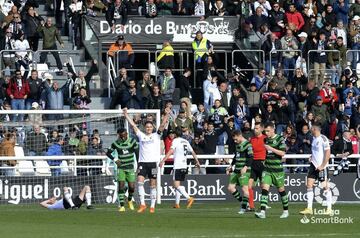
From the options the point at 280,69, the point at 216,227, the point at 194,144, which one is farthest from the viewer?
the point at 280,69

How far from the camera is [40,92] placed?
41594 mm

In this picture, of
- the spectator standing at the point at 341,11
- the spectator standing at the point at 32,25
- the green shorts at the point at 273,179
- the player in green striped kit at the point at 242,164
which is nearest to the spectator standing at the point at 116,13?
the spectator standing at the point at 32,25

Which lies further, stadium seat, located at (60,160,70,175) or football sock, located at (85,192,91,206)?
stadium seat, located at (60,160,70,175)

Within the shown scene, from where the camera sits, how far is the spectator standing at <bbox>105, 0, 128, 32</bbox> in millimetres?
45094

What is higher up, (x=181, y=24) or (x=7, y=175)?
(x=181, y=24)

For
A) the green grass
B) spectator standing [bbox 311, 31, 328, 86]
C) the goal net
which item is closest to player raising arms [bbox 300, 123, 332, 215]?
the green grass

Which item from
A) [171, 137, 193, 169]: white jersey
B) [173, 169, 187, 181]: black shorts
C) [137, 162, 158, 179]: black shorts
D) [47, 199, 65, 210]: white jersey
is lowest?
→ [47, 199, 65, 210]: white jersey

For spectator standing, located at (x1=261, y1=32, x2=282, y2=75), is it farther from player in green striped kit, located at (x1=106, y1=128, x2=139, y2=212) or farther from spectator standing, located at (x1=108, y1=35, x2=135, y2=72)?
player in green striped kit, located at (x1=106, y1=128, x2=139, y2=212)

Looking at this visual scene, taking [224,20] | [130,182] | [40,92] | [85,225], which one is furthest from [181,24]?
[85,225]

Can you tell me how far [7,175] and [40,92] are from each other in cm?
431

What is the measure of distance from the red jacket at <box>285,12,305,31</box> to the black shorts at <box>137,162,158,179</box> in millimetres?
13866

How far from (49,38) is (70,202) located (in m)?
10.3

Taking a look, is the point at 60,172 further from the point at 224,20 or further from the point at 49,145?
the point at 224,20

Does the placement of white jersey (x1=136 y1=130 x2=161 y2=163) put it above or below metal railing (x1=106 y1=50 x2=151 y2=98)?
below
